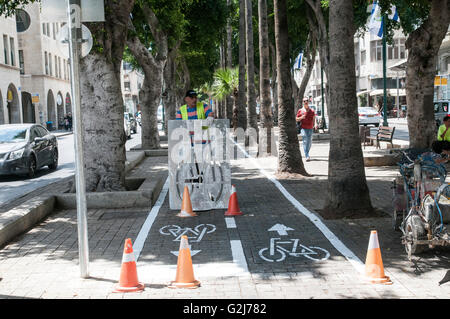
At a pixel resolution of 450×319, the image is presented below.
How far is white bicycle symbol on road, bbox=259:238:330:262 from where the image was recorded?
6984 millimetres

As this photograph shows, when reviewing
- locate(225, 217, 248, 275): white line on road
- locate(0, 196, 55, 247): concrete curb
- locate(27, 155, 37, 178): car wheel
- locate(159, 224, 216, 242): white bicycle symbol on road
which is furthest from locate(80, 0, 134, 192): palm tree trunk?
locate(27, 155, 37, 178): car wheel

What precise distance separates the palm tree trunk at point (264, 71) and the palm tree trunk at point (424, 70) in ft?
19.3

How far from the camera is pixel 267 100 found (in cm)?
2064

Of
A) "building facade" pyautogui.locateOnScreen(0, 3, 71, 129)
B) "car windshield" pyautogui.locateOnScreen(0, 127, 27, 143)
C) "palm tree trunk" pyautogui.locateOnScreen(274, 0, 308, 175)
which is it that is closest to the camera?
"palm tree trunk" pyautogui.locateOnScreen(274, 0, 308, 175)

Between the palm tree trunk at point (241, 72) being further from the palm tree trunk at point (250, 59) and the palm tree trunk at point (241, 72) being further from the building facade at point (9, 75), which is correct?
the building facade at point (9, 75)

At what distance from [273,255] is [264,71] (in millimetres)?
13596

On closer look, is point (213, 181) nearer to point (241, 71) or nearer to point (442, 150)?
point (442, 150)

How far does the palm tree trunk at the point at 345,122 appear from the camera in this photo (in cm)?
939

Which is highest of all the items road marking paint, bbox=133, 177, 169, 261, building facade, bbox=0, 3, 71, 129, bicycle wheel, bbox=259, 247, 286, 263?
building facade, bbox=0, 3, 71, 129

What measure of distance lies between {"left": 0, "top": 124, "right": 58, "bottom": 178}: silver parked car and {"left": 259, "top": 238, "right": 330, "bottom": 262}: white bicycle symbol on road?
435 inches

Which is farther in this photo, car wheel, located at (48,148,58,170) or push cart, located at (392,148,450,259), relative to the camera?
car wheel, located at (48,148,58,170)

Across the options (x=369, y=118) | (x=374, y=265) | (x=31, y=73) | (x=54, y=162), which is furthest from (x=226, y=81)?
(x=374, y=265)

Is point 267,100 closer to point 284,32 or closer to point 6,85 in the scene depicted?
point 284,32

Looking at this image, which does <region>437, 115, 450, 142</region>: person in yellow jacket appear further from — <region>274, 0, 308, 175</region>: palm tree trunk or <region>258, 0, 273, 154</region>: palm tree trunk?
<region>258, 0, 273, 154</region>: palm tree trunk
